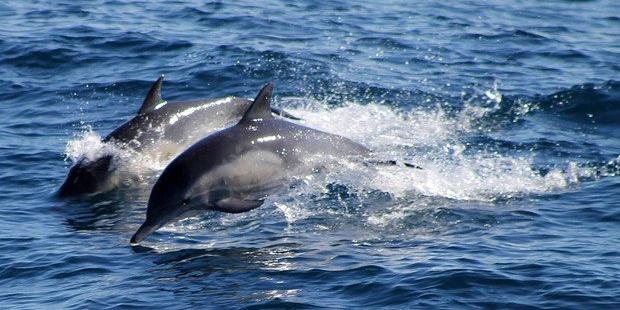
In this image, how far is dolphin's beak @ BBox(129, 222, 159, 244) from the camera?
13.2 metres

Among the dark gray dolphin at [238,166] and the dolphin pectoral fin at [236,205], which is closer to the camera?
the dolphin pectoral fin at [236,205]

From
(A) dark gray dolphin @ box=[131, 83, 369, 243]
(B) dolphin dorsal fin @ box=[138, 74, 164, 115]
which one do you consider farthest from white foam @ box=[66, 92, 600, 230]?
(B) dolphin dorsal fin @ box=[138, 74, 164, 115]

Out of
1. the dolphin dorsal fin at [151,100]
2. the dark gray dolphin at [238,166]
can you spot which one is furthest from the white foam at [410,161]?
the dolphin dorsal fin at [151,100]

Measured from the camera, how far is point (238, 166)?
45.5 ft

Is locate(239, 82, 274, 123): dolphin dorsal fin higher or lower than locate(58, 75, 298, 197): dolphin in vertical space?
higher

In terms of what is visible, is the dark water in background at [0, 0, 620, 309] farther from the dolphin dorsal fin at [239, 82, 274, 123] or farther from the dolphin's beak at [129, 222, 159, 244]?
the dolphin dorsal fin at [239, 82, 274, 123]

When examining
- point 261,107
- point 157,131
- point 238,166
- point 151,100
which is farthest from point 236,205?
point 151,100

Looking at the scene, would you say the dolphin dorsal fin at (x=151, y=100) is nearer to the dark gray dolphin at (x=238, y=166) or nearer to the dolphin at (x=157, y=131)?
the dolphin at (x=157, y=131)

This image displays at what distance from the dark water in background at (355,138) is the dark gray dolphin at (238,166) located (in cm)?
32

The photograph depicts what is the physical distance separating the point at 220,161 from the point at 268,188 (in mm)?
765

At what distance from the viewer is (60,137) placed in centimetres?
1836

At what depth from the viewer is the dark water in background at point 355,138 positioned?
11.8 metres

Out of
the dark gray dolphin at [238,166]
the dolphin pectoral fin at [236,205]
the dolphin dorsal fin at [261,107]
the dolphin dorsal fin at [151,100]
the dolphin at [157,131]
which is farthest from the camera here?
the dolphin dorsal fin at [151,100]

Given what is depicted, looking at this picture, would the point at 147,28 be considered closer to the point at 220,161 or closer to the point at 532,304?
the point at 220,161
